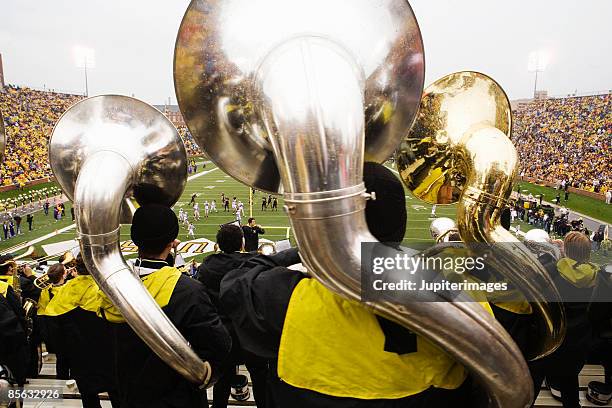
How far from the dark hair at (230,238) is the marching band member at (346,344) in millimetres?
1733

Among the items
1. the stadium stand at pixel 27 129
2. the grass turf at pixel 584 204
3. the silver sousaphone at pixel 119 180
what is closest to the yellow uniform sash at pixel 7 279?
the silver sousaphone at pixel 119 180

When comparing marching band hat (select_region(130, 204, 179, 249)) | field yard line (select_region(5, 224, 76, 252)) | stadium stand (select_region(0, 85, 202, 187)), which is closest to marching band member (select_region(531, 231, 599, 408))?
marching band hat (select_region(130, 204, 179, 249))

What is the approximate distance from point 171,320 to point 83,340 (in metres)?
1.40

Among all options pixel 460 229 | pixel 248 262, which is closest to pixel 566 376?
pixel 460 229

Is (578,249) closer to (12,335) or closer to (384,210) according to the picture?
(384,210)

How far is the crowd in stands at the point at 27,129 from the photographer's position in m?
29.0

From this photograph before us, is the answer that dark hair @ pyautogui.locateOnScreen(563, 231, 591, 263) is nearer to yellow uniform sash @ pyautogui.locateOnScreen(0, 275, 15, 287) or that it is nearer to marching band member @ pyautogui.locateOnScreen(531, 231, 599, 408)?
marching band member @ pyautogui.locateOnScreen(531, 231, 599, 408)

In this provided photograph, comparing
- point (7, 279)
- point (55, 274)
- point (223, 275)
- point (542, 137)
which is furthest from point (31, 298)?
point (542, 137)

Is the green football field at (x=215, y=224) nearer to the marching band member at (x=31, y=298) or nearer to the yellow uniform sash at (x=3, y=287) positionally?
the marching band member at (x=31, y=298)

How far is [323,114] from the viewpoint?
1.18 metres

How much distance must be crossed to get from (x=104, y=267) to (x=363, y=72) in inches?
58.9

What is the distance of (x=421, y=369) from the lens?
4.34 feet

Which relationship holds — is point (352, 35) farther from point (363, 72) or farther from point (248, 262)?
point (248, 262)

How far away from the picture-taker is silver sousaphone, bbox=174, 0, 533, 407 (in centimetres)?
113
